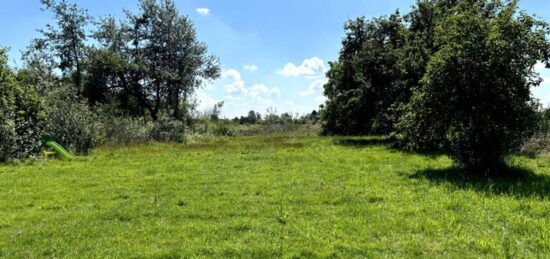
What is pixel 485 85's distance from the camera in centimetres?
1216

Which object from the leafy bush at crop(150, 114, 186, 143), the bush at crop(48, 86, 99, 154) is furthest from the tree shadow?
the leafy bush at crop(150, 114, 186, 143)

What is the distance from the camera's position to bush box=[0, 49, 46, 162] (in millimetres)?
18672

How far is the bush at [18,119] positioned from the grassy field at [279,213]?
5132mm

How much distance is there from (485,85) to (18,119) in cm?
1899

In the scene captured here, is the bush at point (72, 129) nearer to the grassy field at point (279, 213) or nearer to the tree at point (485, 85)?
the grassy field at point (279, 213)

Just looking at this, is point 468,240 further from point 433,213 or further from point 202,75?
point 202,75

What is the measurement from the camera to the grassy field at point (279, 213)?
6535mm

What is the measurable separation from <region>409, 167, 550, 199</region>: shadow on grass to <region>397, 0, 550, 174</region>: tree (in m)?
0.51

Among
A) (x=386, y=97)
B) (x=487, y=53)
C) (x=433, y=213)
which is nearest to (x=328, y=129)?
(x=386, y=97)

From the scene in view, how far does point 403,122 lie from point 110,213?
9228mm

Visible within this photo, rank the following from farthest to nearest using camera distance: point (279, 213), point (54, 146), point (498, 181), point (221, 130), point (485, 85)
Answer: point (221, 130) → point (54, 146) → point (485, 85) → point (498, 181) → point (279, 213)

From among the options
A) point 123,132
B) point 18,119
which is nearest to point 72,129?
point 18,119

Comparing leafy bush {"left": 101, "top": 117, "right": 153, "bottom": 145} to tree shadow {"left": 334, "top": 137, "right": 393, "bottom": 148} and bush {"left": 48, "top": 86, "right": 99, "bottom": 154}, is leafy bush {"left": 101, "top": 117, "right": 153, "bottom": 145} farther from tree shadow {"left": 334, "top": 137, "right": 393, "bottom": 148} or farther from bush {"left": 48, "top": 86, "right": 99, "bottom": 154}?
tree shadow {"left": 334, "top": 137, "right": 393, "bottom": 148}

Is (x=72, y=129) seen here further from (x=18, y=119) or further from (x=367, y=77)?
(x=367, y=77)
